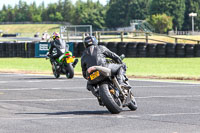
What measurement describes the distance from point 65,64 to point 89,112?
956cm

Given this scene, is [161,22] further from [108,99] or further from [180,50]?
[108,99]

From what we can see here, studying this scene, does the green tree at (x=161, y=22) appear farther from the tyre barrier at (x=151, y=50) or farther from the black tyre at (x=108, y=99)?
the black tyre at (x=108, y=99)

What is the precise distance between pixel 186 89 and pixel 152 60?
630 inches

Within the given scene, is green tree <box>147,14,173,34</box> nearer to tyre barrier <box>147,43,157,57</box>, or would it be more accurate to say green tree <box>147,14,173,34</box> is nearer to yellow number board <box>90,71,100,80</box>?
tyre barrier <box>147,43,157,57</box>

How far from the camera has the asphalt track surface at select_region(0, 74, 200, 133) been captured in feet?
26.1

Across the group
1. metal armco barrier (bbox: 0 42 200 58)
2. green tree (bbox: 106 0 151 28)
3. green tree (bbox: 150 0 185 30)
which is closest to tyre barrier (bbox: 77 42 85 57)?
metal armco barrier (bbox: 0 42 200 58)

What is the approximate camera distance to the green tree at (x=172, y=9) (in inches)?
5320

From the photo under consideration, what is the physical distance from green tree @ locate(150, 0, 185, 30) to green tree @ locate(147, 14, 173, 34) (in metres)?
6.55

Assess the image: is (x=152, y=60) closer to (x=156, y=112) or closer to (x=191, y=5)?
(x=156, y=112)

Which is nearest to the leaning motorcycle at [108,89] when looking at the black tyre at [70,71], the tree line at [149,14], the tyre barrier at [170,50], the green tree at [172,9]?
the black tyre at [70,71]

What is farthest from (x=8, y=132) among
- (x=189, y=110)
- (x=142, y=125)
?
(x=189, y=110)

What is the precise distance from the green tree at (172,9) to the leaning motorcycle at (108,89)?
126866mm

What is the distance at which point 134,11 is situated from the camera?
15788 cm

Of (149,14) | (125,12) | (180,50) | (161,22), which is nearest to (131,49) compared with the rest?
(180,50)
